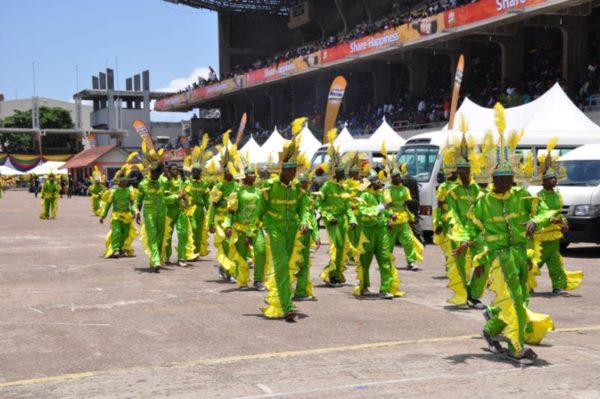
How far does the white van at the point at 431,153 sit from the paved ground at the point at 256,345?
5875mm

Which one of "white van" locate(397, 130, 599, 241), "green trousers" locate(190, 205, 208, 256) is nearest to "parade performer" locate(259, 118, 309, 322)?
"green trousers" locate(190, 205, 208, 256)

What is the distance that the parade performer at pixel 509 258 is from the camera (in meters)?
6.88

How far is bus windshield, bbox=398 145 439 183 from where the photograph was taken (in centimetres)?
1881

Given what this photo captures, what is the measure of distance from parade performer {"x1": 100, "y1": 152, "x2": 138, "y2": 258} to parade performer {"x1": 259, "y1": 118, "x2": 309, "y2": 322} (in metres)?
7.12

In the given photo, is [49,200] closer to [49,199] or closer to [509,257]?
[49,199]

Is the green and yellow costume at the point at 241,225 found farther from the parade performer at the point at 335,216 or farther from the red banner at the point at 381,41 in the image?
the red banner at the point at 381,41

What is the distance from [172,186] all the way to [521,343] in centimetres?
909

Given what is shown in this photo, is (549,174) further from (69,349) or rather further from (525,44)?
(525,44)

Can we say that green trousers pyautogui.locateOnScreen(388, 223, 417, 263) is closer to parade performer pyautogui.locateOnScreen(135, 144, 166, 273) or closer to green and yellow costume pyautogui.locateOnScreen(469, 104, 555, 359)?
parade performer pyautogui.locateOnScreen(135, 144, 166, 273)

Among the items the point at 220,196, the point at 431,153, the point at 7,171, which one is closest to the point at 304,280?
the point at 220,196

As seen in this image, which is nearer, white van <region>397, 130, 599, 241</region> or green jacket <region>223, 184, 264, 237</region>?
green jacket <region>223, 184, 264, 237</region>

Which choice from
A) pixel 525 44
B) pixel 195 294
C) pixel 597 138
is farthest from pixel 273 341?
pixel 525 44

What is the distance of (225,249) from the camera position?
12.3 m

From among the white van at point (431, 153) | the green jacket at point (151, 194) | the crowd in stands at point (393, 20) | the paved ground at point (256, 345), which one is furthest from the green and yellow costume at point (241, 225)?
the crowd in stands at point (393, 20)
